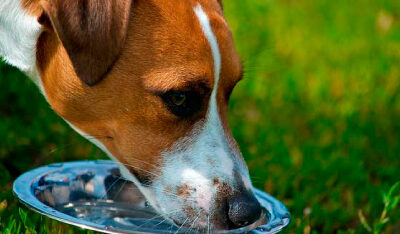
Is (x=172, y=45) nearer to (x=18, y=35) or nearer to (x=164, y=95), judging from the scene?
(x=164, y=95)

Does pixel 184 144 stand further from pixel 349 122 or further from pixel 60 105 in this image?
pixel 349 122

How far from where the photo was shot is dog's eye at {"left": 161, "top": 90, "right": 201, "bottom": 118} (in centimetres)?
298

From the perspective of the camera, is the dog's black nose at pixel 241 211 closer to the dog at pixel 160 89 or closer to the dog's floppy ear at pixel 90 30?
the dog at pixel 160 89

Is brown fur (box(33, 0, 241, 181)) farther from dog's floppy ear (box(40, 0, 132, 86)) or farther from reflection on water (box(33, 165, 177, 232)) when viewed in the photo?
reflection on water (box(33, 165, 177, 232))

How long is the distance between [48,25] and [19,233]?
2.95 ft

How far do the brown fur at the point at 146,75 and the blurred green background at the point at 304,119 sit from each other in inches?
19.8

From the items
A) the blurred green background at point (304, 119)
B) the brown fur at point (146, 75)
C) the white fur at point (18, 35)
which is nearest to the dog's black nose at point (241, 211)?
the brown fur at point (146, 75)

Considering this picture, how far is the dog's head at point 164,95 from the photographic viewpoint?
293 centimetres

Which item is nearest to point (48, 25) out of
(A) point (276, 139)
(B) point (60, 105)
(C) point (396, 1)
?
(B) point (60, 105)

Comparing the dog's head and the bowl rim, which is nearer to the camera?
the bowl rim

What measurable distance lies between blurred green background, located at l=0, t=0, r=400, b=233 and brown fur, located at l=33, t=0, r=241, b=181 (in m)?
0.50

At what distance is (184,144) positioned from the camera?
3023 millimetres

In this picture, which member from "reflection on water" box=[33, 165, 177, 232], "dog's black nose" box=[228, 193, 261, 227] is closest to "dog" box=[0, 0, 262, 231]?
"dog's black nose" box=[228, 193, 261, 227]

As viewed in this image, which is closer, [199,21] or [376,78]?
[199,21]
